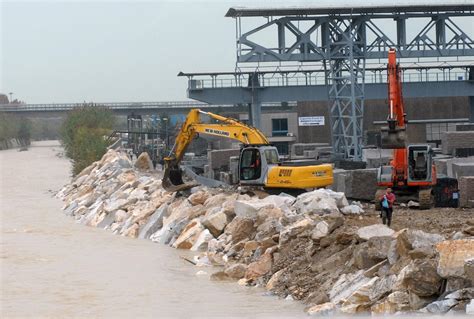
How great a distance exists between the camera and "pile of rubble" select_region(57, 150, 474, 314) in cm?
1442

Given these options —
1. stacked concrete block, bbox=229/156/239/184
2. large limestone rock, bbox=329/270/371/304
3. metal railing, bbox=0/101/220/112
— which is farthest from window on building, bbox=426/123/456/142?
metal railing, bbox=0/101/220/112

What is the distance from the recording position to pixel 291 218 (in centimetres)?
2195

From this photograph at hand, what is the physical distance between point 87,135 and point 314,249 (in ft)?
183

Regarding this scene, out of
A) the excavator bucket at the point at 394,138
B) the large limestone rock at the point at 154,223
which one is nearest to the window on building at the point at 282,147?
the large limestone rock at the point at 154,223

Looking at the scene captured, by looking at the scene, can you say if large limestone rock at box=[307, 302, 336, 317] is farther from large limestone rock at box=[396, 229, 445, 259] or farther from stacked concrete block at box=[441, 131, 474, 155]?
stacked concrete block at box=[441, 131, 474, 155]

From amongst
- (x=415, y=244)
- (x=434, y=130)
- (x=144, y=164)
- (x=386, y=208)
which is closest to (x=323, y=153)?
(x=144, y=164)

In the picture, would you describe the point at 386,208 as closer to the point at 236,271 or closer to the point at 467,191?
the point at 236,271

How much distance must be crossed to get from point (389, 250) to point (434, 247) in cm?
92

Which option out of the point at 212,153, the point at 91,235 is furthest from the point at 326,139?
the point at 91,235

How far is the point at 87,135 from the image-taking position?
240ft

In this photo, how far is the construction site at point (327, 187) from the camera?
1577 cm

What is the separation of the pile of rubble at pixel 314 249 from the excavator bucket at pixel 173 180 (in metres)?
0.27

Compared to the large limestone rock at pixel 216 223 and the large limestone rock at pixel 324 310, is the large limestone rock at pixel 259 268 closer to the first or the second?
the large limestone rock at pixel 324 310

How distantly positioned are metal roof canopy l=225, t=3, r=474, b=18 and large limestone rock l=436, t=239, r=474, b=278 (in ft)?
97.7
